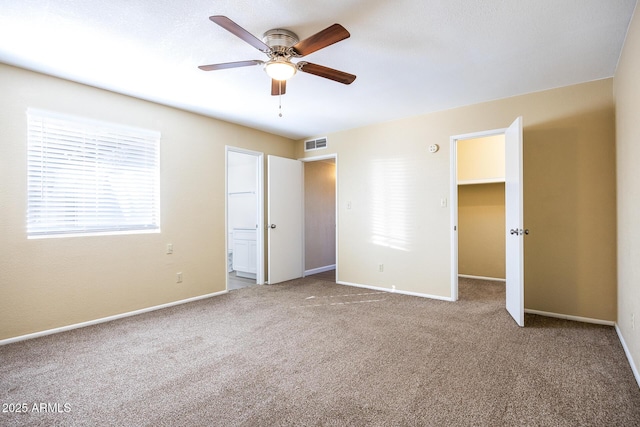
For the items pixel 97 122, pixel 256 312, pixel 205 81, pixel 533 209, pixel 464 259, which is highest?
pixel 205 81

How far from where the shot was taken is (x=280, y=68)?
7.73 feet

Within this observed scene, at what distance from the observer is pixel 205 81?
313 centimetres

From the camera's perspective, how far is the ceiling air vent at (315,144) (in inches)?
209

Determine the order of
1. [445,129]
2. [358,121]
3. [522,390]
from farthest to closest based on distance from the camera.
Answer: [358,121]
[445,129]
[522,390]

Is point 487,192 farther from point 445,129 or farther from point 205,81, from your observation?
point 205,81

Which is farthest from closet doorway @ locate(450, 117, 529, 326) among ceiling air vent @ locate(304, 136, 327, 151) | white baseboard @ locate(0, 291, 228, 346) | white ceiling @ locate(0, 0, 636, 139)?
white baseboard @ locate(0, 291, 228, 346)

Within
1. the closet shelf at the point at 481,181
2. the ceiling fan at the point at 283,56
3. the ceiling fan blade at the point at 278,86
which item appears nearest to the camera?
the ceiling fan at the point at 283,56

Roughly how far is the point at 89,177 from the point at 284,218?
2756 mm

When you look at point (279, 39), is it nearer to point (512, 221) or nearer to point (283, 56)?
point (283, 56)

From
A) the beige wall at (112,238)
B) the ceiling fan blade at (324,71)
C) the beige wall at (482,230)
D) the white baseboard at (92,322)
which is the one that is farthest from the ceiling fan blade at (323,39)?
the beige wall at (482,230)

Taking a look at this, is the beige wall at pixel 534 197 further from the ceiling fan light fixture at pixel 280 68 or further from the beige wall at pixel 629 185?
the ceiling fan light fixture at pixel 280 68

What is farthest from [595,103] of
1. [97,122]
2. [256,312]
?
[97,122]

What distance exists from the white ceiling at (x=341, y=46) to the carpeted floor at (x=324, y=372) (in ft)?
8.18

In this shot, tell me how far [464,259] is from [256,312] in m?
3.76
